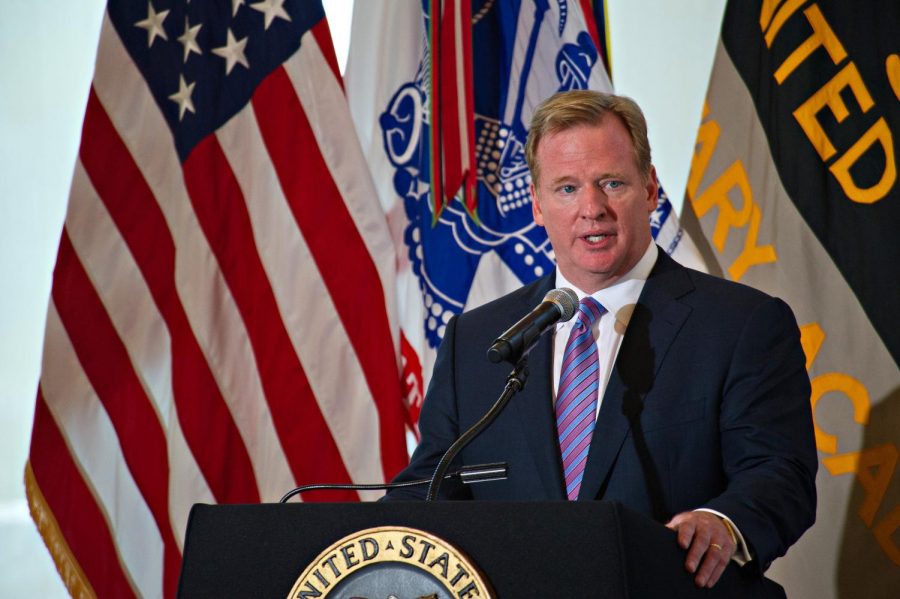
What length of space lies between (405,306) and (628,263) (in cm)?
149

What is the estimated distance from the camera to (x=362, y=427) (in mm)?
3279

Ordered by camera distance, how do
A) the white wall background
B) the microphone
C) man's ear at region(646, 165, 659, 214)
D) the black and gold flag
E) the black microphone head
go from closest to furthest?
the microphone, the black microphone head, man's ear at region(646, 165, 659, 214), the black and gold flag, the white wall background

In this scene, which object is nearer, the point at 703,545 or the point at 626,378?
the point at 703,545

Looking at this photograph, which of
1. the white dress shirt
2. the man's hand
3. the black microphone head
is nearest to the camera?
the man's hand

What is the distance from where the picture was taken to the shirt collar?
1.88 metres

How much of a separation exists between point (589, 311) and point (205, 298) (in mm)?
1795

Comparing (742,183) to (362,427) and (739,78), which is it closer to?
(739,78)

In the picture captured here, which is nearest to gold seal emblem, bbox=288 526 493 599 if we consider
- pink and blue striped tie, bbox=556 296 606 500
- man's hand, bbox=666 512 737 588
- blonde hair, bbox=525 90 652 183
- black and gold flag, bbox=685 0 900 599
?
man's hand, bbox=666 512 737 588

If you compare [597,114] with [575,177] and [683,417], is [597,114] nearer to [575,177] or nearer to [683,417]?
[575,177]

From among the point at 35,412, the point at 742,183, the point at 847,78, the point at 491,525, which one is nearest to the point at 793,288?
the point at 742,183

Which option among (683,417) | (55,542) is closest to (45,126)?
(55,542)

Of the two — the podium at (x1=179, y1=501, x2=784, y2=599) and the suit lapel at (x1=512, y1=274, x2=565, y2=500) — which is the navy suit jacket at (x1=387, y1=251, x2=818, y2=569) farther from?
the podium at (x1=179, y1=501, x2=784, y2=599)

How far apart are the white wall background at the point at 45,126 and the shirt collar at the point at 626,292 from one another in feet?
4.76

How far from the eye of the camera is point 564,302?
142 cm
